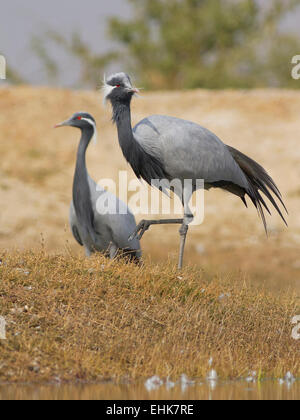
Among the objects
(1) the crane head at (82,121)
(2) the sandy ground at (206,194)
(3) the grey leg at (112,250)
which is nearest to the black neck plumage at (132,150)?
(3) the grey leg at (112,250)

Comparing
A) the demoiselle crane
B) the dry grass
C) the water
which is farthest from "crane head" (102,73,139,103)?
the water

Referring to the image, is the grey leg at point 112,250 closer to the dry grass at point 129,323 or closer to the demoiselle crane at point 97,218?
the demoiselle crane at point 97,218

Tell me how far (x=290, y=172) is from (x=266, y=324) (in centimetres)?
1222

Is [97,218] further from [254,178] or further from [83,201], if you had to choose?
[254,178]

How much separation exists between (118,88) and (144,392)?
4210 mm

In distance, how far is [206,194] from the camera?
19453mm

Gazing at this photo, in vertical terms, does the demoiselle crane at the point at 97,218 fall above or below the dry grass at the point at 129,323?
above

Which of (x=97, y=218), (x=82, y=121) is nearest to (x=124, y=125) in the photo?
(x=97, y=218)

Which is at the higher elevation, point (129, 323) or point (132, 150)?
point (132, 150)

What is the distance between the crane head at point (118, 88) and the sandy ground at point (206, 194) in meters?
5.68

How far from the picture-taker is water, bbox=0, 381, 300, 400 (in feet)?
19.9

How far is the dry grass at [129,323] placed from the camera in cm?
675
